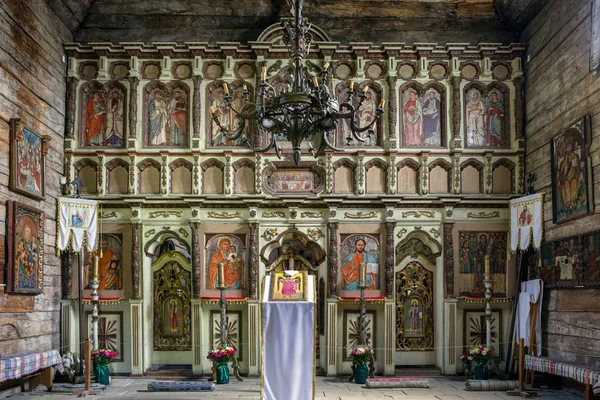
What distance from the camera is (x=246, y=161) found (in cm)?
1234

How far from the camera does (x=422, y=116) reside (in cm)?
1259

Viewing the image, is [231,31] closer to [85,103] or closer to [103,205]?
[85,103]

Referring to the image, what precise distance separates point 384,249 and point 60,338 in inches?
242

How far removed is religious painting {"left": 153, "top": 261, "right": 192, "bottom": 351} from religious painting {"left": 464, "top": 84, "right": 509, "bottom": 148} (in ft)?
20.3

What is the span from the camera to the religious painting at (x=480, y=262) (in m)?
12.2

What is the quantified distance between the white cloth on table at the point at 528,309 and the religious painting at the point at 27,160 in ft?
27.5

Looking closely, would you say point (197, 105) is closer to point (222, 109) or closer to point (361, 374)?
point (222, 109)

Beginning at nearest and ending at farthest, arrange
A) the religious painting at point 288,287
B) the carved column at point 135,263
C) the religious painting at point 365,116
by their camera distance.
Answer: the religious painting at point 288,287 → the carved column at point 135,263 → the religious painting at point 365,116

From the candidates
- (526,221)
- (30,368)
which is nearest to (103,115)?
(30,368)

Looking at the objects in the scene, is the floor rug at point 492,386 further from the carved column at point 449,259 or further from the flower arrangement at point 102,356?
the flower arrangement at point 102,356

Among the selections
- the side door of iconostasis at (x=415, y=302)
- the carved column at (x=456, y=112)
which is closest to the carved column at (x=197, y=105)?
the side door of iconostasis at (x=415, y=302)

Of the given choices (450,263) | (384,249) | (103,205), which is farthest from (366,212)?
(103,205)

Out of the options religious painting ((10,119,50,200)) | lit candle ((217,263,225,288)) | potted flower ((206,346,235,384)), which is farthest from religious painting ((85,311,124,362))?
religious painting ((10,119,50,200))

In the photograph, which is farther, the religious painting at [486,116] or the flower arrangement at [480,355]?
the religious painting at [486,116]
